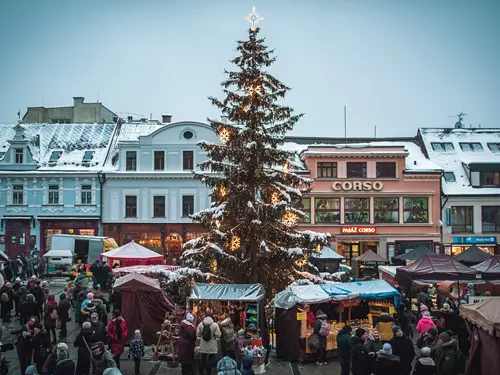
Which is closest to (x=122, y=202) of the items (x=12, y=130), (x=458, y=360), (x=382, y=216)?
(x=12, y=130)

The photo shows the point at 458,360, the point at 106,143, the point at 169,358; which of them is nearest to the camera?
the point at 458,360

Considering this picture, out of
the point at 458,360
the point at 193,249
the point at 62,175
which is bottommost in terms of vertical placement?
the point at 458,360

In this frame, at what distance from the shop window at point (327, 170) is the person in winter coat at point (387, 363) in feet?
98.3

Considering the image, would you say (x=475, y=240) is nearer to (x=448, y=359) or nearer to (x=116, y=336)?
(x=448, y=359)

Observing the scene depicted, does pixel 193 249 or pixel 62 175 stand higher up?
pixel 62 175

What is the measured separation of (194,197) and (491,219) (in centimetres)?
2169

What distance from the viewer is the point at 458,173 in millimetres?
43125

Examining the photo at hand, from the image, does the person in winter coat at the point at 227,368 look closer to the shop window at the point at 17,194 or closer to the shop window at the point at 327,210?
the shop window at the point at 327,210

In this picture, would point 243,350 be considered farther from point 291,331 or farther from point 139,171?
point 139,171

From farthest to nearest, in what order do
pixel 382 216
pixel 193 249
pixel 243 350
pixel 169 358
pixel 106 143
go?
1. pixel 106 143
2. pixel 382 216
3. pixel 193 249
4. pixel 169 358
5. pixel 243 350

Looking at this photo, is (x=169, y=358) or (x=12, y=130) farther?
(x=12, y=130)

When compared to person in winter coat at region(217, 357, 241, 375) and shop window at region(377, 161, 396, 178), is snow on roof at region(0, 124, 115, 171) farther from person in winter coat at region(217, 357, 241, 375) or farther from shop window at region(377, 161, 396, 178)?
person in winter coat at region(217, 357, 241, 375)

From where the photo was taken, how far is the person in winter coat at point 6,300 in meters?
20.0

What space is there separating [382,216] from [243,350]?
2805cm
